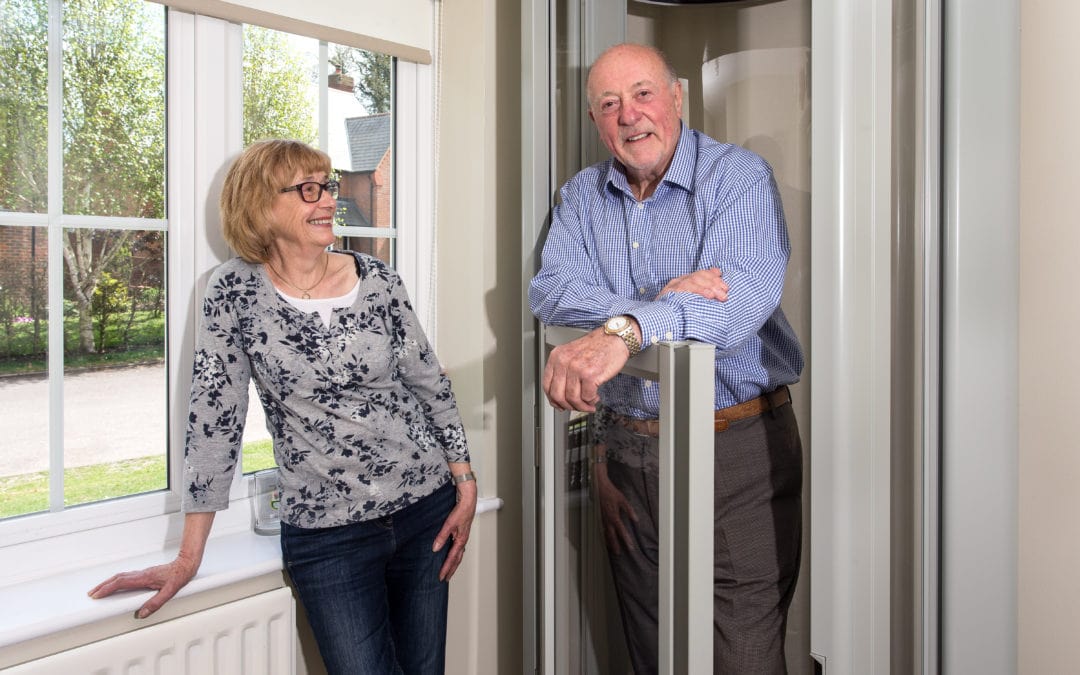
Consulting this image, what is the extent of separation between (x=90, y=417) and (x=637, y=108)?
4.21 feet

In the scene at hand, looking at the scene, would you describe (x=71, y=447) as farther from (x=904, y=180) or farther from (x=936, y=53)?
(x=936, y=53)

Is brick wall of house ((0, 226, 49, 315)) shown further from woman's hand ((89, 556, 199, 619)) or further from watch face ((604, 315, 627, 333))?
watch face ((604, 315, 627, 333))

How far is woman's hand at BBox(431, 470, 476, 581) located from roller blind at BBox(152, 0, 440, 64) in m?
1.08

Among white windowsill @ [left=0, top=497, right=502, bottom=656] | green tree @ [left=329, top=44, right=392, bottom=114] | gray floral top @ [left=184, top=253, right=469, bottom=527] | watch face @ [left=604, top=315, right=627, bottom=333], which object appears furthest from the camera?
green tree @ [left=329, top=44, right=392, bottom=114]

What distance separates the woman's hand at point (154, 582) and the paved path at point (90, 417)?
1.01ft

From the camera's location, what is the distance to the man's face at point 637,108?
1.26 metres

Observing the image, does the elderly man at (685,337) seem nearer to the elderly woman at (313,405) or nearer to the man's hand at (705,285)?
the man's hand at (705,285)

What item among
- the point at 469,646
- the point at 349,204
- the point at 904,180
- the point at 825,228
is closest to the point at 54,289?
the point at 349,204

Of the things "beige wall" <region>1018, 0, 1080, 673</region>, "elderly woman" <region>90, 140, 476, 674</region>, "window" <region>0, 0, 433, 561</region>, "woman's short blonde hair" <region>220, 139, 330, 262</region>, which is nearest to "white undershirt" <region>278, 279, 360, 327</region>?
"elderly woman" <region>90, 140, 476, 674</region>

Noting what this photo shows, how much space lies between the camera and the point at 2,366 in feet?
5.02

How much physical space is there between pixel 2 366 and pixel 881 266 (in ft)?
5.22

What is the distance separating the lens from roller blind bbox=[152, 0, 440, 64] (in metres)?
1.67

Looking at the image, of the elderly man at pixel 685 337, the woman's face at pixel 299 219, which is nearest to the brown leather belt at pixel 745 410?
the elderly man at pixel 685 337

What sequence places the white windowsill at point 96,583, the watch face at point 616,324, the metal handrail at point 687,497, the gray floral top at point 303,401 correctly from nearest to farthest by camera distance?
the metal handrail at point 687,497 < the watch face at point 616,324 < the white windowsill at point 96,583 < the gray floral top at point 303,401
